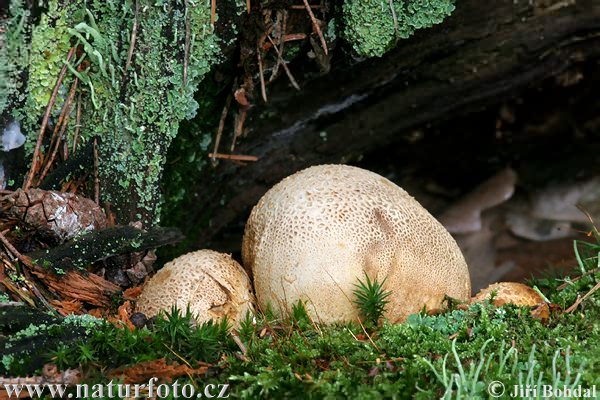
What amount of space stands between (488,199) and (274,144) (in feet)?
6.25

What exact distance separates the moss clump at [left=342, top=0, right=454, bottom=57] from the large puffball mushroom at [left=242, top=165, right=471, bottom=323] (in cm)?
73

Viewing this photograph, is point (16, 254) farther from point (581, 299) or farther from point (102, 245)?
point (581, 299)

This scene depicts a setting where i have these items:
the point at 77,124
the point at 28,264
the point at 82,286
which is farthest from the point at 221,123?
the point at 28,264

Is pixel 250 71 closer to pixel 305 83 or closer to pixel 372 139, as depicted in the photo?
pixel 305 83

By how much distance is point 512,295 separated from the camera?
3025 mm

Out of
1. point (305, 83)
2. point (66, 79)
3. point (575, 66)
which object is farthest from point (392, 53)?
point (66, 79)

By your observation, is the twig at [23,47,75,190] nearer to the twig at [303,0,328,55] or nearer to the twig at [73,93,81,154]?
the twig at [73,93,81,154]

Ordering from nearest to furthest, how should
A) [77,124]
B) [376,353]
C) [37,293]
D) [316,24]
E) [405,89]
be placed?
[376,353]
[37,293]
[77,124]
[316,24]
[405,89]

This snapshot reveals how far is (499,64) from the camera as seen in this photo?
3934mm

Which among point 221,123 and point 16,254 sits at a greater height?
point 221,123

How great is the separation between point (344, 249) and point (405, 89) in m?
1.45

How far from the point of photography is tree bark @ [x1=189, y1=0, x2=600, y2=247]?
12.3ft

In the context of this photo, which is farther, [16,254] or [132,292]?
[132,292]

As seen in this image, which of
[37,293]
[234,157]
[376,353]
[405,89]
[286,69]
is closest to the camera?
[376,353]
